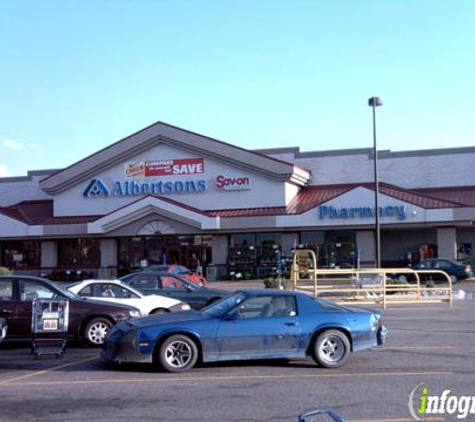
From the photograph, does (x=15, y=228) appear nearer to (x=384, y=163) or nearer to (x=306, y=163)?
(x=306, y=163)

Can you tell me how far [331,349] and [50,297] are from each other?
574 centimetres

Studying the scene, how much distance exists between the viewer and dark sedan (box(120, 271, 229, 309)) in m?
18.8

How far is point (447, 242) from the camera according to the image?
41.6m

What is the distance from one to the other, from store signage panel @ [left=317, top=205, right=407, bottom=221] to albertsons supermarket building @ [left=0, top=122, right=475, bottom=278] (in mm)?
60

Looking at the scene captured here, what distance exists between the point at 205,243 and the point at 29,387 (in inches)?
1418

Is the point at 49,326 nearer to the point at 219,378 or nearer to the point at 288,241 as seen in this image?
the point at 219,378

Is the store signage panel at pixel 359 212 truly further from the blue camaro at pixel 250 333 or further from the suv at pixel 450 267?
the blue camaro at pixel 250 333

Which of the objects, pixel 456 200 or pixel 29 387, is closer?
pixel 29 387

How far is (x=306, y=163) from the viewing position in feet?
162

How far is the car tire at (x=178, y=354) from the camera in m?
10.4

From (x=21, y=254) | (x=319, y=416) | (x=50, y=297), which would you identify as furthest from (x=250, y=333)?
(x=21, y=254)

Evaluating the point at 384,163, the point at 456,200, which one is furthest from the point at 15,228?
the point at 456,200

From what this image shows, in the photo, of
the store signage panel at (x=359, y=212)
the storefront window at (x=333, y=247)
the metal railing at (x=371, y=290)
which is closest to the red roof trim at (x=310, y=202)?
the store signage panel at (x=359, y=212)

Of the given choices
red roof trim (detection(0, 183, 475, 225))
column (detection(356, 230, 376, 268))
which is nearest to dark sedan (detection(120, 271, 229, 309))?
red roof trim (detection(0, 183, 475, 225))
